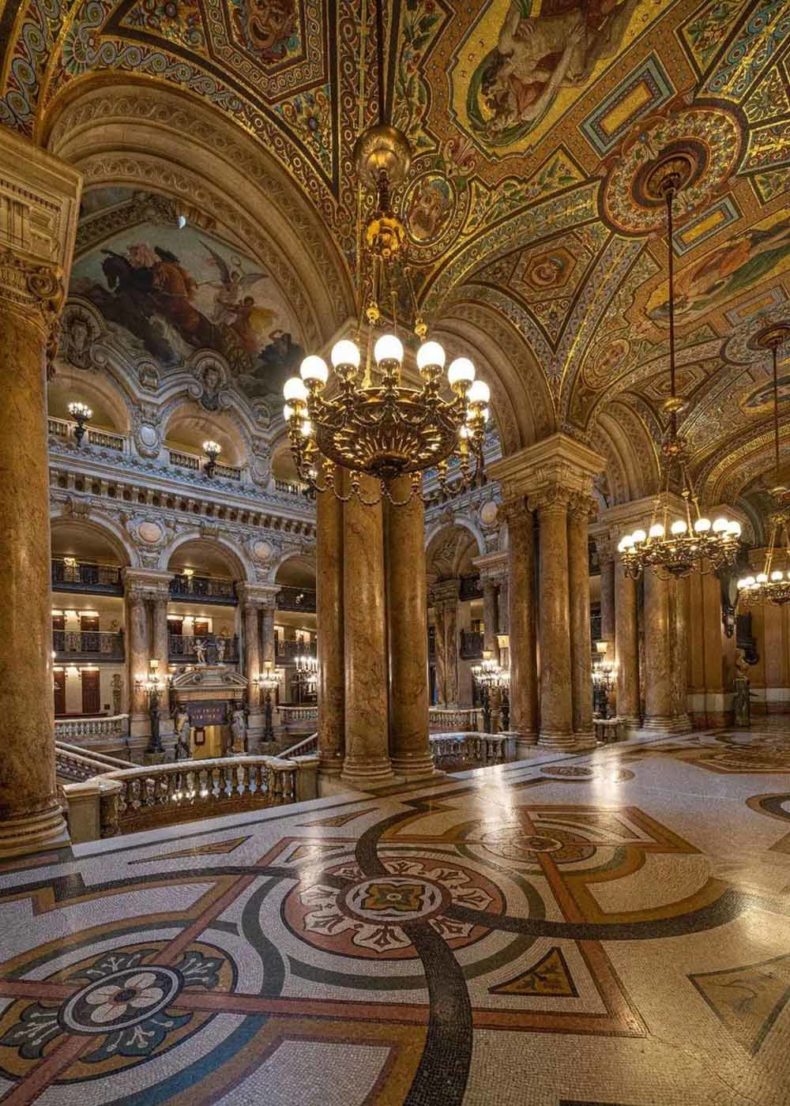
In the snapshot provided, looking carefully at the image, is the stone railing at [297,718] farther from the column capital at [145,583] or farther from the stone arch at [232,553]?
the column capital at [145,583]

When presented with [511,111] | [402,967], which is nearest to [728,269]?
[511,111]

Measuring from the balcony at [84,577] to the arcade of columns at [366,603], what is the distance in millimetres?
12671

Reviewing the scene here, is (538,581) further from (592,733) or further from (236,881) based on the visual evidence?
(236,881)

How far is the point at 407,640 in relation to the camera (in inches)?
239

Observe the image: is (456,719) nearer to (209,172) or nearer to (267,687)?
(267,687)

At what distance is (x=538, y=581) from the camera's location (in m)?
8.91

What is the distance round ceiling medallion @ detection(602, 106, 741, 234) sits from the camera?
18.7 feet

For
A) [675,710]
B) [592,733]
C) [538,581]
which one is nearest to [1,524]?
[538,581]

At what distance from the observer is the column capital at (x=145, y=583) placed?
15.3m

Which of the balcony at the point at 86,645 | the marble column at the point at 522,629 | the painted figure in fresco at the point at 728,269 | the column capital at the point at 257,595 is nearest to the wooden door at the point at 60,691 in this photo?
the balcony at the point at 86,645

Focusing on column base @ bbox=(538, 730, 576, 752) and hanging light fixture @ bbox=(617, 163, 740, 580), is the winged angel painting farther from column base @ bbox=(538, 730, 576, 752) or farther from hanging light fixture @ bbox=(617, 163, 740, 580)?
column base @ bbox=(538, 730, 576, 752)

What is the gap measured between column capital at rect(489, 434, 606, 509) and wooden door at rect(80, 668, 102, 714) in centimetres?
1634

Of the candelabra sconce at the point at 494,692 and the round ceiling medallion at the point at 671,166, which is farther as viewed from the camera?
the candelabra sconce at the point at 494,692

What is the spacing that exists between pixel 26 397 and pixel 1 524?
0.96 meters
